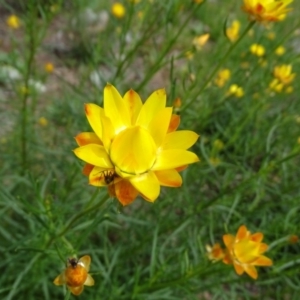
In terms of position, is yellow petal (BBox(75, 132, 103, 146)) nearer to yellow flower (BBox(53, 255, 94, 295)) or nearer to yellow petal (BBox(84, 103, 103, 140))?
yellow petal (BBox(84, 103, 103, 140))

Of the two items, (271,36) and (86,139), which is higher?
(271,36)

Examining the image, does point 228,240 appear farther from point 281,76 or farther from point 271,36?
point 271,36

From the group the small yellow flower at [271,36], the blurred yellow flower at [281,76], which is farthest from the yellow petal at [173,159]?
the small yellow flower at [271,36]

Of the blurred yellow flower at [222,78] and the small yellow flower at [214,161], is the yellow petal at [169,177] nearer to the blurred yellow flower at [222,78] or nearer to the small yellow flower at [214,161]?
the small yellow flower at [214,161]

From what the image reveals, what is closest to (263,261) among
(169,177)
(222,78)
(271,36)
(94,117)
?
(169,177)

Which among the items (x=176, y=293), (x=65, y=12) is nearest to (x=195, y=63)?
(x=65, y=12)

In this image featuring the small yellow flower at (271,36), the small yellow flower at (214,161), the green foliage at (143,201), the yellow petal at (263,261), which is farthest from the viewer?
the small yellow flower at (271,36)
